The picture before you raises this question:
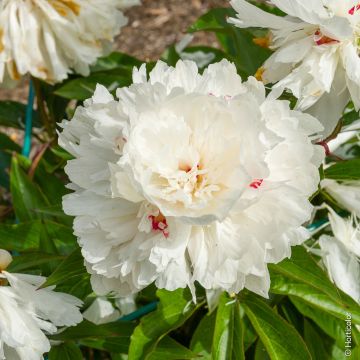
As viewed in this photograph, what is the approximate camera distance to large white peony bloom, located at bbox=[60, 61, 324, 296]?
28.0 inches

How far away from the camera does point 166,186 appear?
738 mm

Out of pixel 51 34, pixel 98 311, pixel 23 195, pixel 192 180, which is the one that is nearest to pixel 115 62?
pixel 51 34

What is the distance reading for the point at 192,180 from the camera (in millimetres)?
735

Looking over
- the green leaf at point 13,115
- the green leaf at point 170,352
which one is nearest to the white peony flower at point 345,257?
the green leaf at point 170,352

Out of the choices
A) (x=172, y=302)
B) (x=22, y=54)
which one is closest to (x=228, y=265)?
(x=172, y=302)

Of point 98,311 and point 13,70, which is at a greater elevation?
point 13,70

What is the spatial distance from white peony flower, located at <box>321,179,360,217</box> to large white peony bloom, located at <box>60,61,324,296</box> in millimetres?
276

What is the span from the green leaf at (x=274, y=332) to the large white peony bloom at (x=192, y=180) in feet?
0.69

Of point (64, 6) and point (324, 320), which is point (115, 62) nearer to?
point (64, 6)

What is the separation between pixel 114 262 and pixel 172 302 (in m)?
0.25

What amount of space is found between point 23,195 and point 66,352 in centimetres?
32

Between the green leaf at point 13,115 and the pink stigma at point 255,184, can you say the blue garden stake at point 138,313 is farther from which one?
the green leaf at point 13,115

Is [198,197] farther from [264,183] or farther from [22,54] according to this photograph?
[22,54]

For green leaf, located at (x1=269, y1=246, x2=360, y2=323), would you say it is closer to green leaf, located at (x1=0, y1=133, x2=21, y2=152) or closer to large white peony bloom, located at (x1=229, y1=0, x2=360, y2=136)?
large white peony bloom, located at (x1=229, y1=0, x2=360, y2=136)
